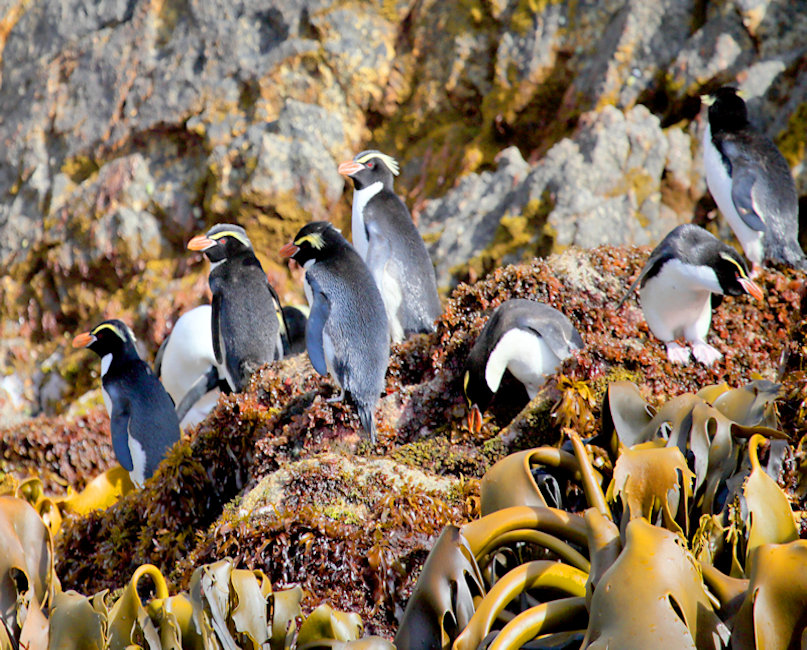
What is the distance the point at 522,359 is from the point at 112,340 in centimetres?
276

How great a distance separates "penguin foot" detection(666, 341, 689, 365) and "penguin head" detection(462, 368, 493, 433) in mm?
800

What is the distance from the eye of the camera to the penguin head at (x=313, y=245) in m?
4.03

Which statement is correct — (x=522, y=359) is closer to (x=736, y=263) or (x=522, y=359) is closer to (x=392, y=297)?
(x=736, y=263)

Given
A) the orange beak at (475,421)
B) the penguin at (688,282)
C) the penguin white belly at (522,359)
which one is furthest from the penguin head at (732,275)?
the orange beak at (475,421)

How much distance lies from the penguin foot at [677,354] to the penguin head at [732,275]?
39cm

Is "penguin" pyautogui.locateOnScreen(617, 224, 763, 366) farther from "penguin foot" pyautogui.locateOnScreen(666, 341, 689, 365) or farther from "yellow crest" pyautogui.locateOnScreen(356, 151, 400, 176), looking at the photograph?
"yellow crest" pyautogui.locateOnScreen(356, 151, 400, 176)

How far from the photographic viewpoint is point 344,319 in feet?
12.4

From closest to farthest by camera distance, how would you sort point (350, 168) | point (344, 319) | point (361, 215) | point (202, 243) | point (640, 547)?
1. point (640, 547)
2. point (344, 319)
3. point (202, 243)
4. point (361, 215)
5. point (350, 168)

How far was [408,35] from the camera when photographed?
10.3m

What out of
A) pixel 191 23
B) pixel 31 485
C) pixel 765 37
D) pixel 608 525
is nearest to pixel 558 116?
pixel 765 37

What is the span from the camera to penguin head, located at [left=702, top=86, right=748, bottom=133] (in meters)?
5.81

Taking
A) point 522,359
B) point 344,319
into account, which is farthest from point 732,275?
point 344,319

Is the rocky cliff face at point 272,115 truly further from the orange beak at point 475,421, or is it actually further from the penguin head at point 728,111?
the orange beak at point 475,421

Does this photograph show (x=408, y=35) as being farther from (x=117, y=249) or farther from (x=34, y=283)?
(x=34, y=283)
